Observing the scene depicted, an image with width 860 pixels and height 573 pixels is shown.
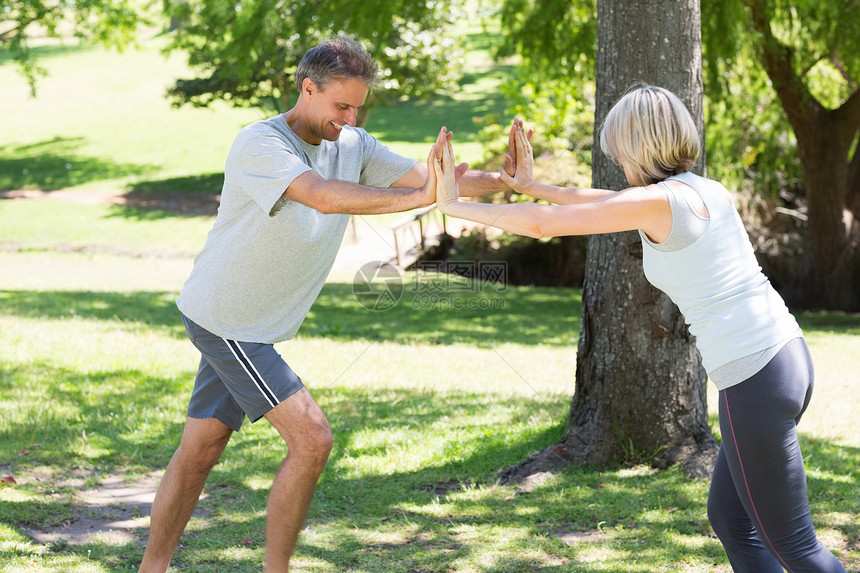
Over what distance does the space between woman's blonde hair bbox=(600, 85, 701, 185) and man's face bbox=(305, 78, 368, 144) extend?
97cm

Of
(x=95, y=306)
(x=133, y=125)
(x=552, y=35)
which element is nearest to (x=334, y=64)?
(x=95, y=306)

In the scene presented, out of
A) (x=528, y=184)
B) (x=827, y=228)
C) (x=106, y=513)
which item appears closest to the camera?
(x=528, y=184)

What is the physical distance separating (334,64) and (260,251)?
73cm

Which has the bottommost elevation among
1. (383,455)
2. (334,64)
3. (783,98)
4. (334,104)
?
(383,455)

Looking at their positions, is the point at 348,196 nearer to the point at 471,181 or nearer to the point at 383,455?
the point at 471,181

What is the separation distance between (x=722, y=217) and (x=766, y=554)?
1083 mm

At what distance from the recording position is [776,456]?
252 cm

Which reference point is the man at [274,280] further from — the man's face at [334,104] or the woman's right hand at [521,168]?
the woman's right hand at [521,168]

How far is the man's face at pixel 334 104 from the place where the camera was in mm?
3236

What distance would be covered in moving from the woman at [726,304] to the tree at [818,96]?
7456 mm

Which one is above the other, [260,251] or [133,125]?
[133,125]

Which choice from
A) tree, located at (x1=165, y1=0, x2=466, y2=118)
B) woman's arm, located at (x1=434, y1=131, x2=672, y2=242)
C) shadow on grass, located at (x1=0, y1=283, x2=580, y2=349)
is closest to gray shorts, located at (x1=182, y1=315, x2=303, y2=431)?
woman's arm, located at (x1=434, y1=131, x2=672, y2=242)

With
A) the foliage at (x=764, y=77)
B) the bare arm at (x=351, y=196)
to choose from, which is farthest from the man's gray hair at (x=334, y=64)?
the foliage at (x=764, y=77)

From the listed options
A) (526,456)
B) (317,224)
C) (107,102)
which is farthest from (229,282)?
(107,102)
